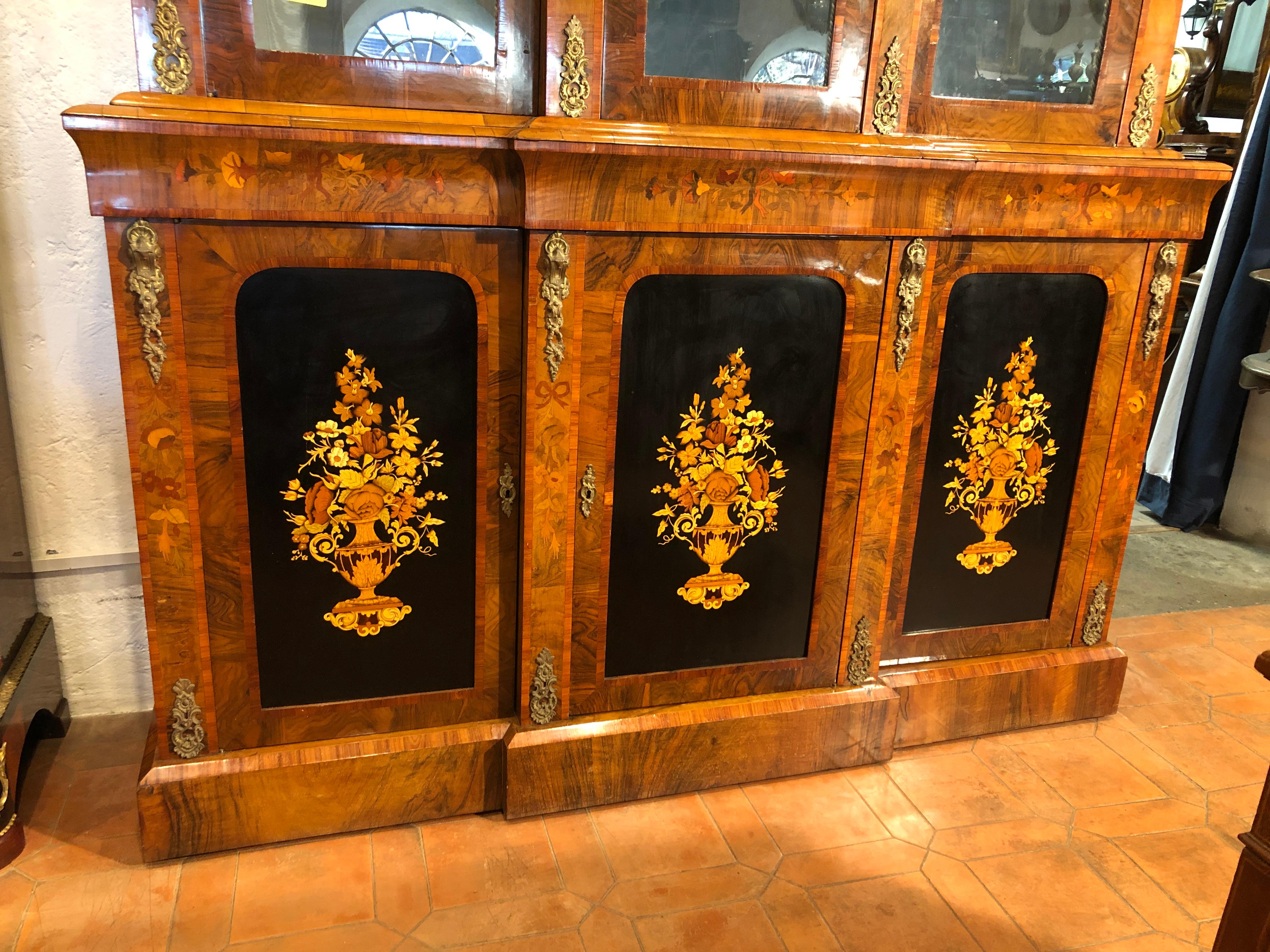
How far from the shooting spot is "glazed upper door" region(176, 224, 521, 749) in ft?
A: 6.27

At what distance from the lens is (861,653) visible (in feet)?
8.34

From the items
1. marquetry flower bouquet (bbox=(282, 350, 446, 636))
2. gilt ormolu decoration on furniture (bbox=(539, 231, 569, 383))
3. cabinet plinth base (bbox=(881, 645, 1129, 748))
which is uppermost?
gilt ormolu decoration on furniture (bbox=(539, 231, 569, 383))

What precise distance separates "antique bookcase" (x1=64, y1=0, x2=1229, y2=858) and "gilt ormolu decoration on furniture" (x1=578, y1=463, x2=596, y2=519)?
16mm

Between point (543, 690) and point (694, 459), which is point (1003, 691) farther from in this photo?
point (543, 690)

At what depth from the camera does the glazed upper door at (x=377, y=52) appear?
1800 millimetres

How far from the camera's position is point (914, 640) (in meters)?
2.65

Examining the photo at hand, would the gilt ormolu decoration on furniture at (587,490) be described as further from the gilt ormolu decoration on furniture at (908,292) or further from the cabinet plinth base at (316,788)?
the gilt ormolu decoration on furniture at (908,292)

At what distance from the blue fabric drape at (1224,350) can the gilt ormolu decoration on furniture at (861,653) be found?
2.68m

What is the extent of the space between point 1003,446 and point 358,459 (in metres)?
1.63

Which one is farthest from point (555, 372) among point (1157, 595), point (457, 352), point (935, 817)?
point (1157, 595)

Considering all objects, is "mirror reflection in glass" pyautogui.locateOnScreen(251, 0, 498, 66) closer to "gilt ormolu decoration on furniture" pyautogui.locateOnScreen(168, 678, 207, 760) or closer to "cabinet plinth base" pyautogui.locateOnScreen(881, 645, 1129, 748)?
"gilt ormolu decoration on furniture" pyautogui.locateOnScreen(168, 678, 207, 760)

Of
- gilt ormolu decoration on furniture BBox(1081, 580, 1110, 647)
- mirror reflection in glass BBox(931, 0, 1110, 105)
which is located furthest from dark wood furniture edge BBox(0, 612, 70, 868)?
gilt ormolu decoration on furniture BBox(1081, 580, 1110, 647)

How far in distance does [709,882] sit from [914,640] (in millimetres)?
891

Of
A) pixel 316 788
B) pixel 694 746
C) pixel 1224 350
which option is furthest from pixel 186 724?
pixel 1224 350
